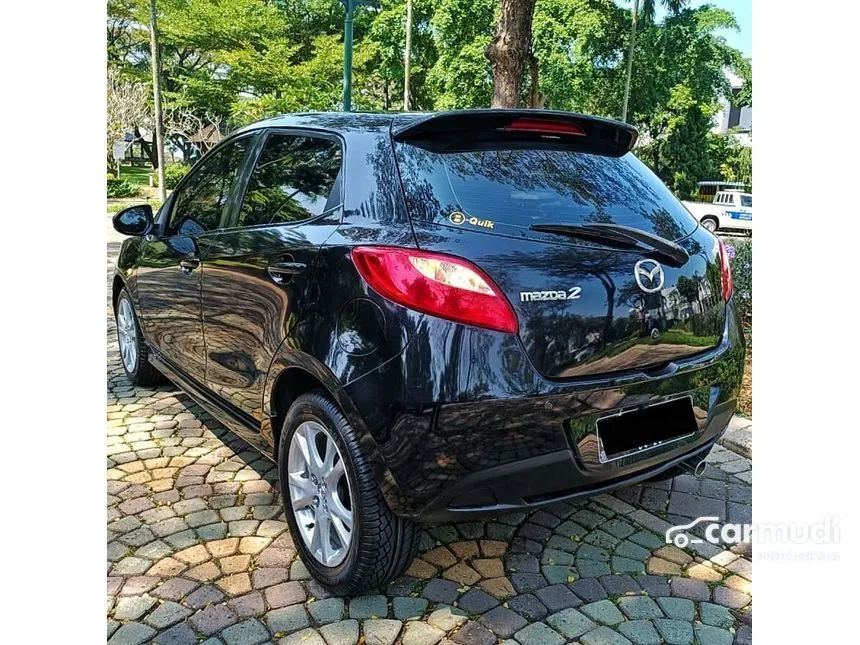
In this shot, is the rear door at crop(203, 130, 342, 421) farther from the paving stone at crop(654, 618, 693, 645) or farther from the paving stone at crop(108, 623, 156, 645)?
the paving stone at crop(654, 618, 693, 645)

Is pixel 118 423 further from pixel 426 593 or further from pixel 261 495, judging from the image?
pixel 426 593

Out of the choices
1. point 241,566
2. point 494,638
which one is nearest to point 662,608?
point 494,638

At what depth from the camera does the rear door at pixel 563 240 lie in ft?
6.97

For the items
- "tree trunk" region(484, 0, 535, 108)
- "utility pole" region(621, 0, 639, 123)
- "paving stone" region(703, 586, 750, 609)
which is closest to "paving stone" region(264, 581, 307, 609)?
"paving stone" region(703, 586, 750, 609)

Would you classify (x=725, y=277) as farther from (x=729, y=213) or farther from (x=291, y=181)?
(x=729, y=213)

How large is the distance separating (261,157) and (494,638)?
2.30 meters

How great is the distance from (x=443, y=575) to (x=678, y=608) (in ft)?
2.93

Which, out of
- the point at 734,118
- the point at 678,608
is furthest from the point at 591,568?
the point at 734,118

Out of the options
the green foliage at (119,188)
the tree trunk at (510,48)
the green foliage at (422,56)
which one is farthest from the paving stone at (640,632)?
the green foliage at (119,188)

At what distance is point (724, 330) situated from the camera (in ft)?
8.61

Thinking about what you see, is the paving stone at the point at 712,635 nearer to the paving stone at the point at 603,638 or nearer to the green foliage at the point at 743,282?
the paving stone at the point at 603,638

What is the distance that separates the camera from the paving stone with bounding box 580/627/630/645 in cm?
229

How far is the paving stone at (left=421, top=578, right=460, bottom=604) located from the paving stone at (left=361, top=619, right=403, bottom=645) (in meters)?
0.19

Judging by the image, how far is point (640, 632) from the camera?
2346 millimetres
